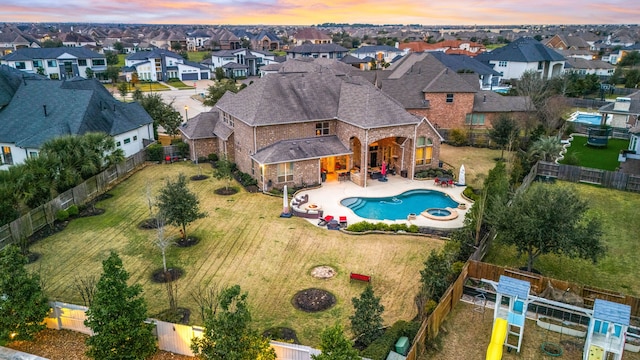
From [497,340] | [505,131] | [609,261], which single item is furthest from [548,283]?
[505,131]

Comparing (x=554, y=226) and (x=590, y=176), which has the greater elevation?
(x=554, y=226)

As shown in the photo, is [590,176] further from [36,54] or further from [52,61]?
[36,54]

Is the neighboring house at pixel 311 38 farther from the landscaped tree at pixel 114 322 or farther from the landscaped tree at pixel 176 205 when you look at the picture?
the landscaped tree at pixel 114 322

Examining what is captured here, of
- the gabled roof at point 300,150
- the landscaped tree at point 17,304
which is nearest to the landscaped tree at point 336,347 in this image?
the landscaped tree at point 17,304

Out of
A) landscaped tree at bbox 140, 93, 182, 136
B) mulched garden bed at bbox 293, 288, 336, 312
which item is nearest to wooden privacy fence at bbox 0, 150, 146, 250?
landscaped tree at bbox 140, 93, 182, 136

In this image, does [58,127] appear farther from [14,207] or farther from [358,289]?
[358,289]

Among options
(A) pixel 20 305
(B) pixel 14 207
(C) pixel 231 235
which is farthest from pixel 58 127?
(A) pixel 20 305

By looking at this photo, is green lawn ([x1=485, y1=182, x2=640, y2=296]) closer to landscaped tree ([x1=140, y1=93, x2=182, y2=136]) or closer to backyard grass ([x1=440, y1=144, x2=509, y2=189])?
backyard grass ([x1=440, y1=144, x2=509, y2=189])
